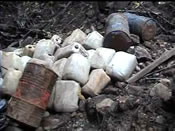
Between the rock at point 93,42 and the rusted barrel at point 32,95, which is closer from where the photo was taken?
the rusted barrel at point 32,95

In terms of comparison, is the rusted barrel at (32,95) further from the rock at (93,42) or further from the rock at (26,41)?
the rock at (26,41)

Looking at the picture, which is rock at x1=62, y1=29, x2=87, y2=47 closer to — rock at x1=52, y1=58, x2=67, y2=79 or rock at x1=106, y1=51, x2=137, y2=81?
rock at x1=52, y1=58, x2=67, y2=79

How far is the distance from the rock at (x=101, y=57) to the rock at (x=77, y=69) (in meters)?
0.10

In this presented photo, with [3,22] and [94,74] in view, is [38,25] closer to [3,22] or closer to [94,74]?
[3,22]

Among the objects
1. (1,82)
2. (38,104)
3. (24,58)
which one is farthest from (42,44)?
(38,104)

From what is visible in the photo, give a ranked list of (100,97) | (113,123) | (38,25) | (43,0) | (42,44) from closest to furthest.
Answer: (113,123) < (100,97) < (42,44) < (38,25) < (43,0)

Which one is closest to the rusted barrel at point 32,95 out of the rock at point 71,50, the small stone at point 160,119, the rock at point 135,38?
the rock at point 71,50

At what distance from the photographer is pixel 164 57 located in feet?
12.0

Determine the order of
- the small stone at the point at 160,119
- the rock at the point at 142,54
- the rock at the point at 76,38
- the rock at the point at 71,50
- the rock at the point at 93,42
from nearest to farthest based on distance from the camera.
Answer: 1. the small stone at the point at 160,119
2. the rock at the point at 71,50
3. the rock at the point at 142,54
4. the rock at the point at 93,42
5. the rock at the point at 76,38

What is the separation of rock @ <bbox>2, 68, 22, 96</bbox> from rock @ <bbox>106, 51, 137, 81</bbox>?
86cm

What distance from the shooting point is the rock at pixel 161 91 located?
3.13 metres

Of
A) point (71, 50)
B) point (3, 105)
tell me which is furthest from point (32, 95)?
point (71, 50)

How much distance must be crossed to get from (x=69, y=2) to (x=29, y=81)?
7.81 ft

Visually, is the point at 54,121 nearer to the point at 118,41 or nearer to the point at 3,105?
the point at 3,105
